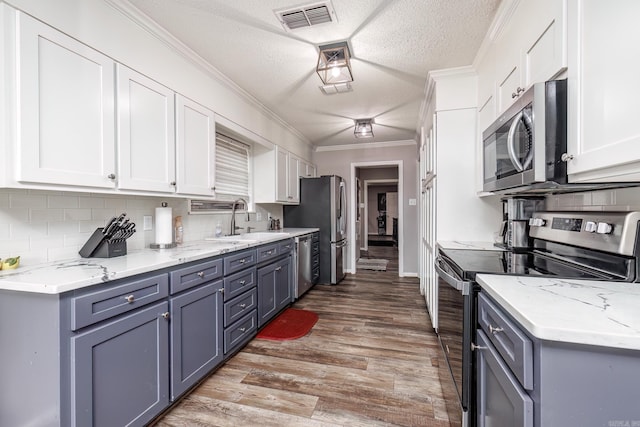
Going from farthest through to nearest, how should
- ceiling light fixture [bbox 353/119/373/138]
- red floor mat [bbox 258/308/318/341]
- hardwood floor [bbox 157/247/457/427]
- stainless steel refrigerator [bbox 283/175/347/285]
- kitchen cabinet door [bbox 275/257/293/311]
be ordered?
stainless steel refrigerator [bbox 283/175/347/285], ceiling light fixture [bbox 353/119/373/138], kitchen cabinet door [bbox 275/257/293/311], red floor mat [bbox 258/308/318/341], hardwood floor [bbox 157/247/457/427]

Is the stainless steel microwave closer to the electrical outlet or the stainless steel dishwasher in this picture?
the electrical outlet

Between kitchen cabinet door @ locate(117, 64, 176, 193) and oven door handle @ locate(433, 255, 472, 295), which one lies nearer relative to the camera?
oven door handle @ locate(433, 255, 472, 295)

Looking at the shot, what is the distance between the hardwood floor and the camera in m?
1.65

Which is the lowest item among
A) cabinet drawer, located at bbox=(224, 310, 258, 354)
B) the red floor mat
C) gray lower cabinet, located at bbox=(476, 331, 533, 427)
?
the red floor mat

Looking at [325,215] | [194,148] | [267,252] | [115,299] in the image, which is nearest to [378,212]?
[325,215]

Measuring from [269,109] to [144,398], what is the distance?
3.16m

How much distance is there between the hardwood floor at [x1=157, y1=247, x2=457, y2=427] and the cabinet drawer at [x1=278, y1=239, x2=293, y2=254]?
2.74 feet

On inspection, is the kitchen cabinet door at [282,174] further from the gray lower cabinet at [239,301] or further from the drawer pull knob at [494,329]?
the drawer pull knob at [494,329]

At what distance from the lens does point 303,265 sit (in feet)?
12.6

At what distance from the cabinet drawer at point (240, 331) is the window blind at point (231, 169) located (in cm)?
127

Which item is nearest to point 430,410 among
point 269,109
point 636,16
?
point 636,16

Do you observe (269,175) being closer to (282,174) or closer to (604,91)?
(282,174)

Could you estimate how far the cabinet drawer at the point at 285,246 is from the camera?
314cm

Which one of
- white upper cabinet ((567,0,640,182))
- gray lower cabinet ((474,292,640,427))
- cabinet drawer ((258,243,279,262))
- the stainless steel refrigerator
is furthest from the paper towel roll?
the stainless steel refrigerator
